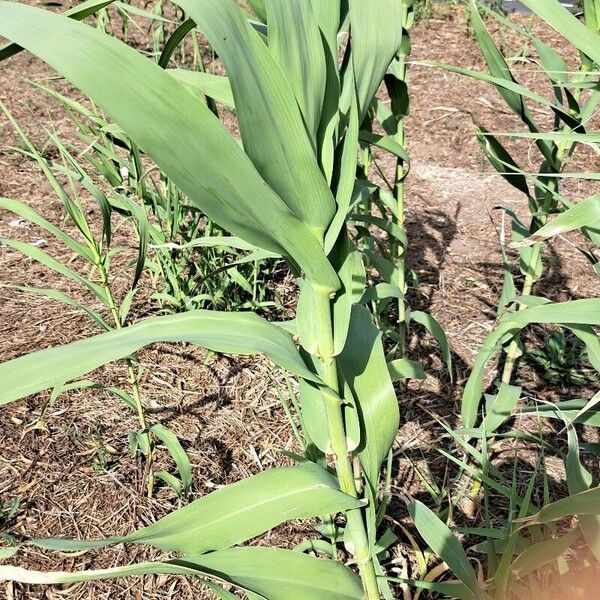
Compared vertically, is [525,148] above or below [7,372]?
below

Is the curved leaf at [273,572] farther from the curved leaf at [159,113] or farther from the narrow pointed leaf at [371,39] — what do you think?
the narrow pointed leaf at [371,39]

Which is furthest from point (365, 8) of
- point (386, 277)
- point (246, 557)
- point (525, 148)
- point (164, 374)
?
point (525, 148)

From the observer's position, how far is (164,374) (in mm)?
1963

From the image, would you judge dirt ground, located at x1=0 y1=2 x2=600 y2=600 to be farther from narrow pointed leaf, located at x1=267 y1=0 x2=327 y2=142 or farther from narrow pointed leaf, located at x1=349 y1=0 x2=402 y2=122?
narrow pointed leaf, located at x1=267 y1=0 x2=327 y2=142

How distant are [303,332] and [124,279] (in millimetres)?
1564

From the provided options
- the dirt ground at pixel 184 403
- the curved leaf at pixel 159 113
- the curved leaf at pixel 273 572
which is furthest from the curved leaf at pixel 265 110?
the dirt ground at pixel 184 403

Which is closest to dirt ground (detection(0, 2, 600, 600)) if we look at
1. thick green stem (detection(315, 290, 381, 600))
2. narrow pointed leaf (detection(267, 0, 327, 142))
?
thick green stem (detection(315, 290, 381, 600))

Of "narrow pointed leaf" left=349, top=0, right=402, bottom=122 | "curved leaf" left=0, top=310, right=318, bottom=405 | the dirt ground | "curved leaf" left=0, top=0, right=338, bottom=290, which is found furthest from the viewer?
the dirt ground

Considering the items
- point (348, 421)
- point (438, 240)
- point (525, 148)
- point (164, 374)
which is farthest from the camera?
point (525, 148)

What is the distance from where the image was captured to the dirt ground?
158 cm

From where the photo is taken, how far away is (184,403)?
189cm

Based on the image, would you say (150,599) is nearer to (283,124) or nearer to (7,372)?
(7,372)

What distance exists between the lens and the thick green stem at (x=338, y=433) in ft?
2.70

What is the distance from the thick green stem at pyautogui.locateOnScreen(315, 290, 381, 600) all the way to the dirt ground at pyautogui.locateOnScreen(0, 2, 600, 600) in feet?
0.91
